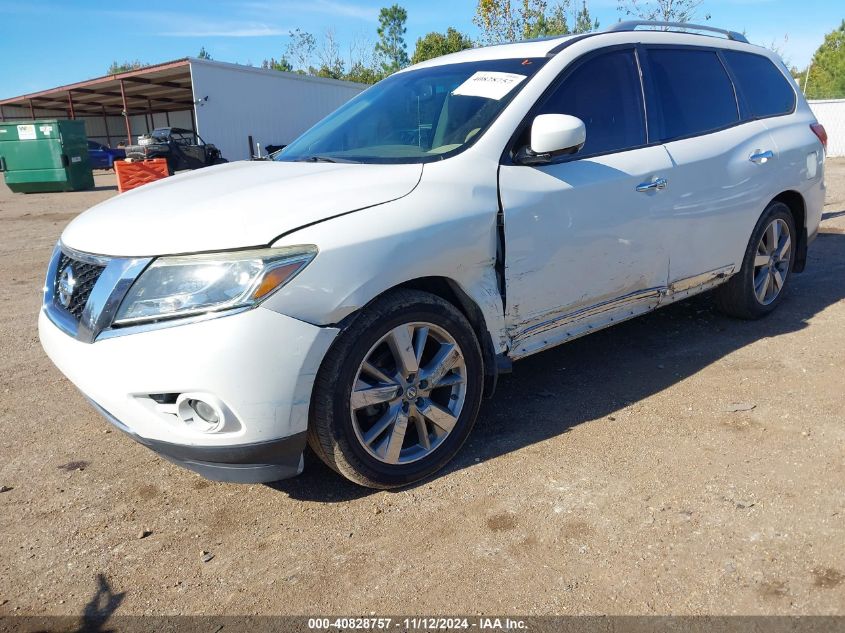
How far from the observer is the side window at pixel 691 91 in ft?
13.0

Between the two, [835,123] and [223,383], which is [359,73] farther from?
[223,383]

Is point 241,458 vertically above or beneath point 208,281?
beneath

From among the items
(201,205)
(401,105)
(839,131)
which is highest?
(401,105)

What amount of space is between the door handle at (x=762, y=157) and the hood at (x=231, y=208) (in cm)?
258

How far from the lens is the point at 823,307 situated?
17.1ft

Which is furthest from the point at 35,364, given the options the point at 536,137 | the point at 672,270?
the point at 672,270

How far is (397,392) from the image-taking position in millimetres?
2781

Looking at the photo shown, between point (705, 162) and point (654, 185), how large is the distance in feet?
1.91

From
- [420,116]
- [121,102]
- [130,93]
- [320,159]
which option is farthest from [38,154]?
[121,102]

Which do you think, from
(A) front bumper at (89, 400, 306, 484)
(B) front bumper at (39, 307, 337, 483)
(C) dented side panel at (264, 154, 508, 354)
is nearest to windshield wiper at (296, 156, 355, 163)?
(C) dented side panel at (264, 154, 508, 354)

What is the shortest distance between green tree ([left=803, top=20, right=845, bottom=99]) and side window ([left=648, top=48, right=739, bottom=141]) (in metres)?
37.0

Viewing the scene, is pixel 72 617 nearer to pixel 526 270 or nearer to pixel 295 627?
pixel 295 627

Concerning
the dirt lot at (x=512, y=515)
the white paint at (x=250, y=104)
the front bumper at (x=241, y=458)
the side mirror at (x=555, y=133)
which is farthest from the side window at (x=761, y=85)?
the white paint at (x=250, y=104)

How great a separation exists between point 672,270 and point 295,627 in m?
2.85
